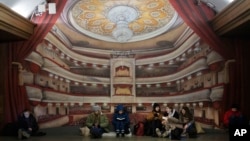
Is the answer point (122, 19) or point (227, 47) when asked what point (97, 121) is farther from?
point (227, 47)

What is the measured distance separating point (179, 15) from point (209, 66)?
175cm

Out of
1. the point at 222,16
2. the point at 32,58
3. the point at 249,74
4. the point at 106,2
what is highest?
the point at 106,2

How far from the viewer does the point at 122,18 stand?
991 centimetres

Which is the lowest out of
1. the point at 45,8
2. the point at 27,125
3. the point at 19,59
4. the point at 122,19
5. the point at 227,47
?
the point at 27,125

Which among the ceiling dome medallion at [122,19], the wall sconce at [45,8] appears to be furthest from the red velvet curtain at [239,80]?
the wall sconce at [45,8]

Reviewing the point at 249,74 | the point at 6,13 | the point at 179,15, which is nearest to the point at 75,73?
the point at 6,13

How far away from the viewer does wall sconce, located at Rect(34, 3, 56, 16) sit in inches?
383

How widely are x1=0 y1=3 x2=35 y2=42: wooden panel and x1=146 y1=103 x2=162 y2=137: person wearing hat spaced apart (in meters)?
4.32

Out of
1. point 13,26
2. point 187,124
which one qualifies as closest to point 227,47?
point 187,124

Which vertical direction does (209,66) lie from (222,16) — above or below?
below

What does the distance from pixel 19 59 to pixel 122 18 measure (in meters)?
3.36

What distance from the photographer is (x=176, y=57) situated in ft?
32.1

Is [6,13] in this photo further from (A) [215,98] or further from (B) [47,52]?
(A) [215,98]

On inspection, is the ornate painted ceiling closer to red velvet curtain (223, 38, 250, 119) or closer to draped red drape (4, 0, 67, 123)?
draped red drape (4, 0, 67, 123)
